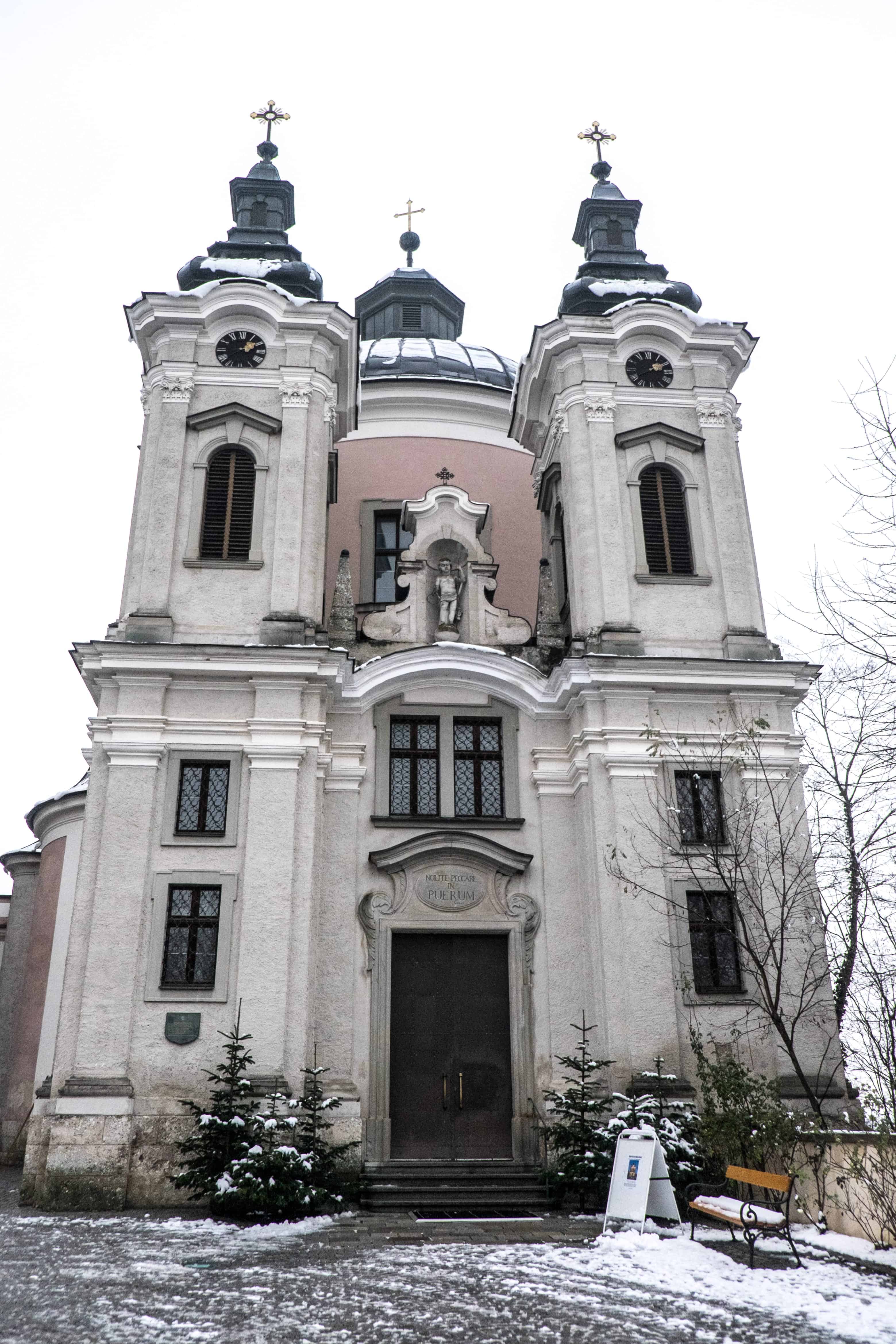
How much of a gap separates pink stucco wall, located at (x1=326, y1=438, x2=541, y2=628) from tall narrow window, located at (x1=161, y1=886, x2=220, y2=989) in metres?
8.56

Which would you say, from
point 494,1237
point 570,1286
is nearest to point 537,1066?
point 494,1237

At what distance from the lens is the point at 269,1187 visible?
1202 cm

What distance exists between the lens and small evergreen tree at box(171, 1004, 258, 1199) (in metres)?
12.6

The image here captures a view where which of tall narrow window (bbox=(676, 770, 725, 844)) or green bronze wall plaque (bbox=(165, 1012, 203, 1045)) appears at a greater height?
tall narrow window (bbox=(676, 770, 725, 844))

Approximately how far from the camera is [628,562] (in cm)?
1795

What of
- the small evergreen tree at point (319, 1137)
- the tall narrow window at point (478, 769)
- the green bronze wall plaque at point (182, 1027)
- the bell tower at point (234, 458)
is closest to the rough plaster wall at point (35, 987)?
the green bronze wall plaque at point (182, 1027)

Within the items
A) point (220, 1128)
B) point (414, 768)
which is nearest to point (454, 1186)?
point (220, 1128)

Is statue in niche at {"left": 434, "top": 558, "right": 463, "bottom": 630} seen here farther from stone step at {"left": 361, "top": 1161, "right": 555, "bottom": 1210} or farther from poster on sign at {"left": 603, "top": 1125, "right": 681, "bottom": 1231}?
poster on sign at {"left": 603, "top": 1125, "right": 681, "bottom": 1231}

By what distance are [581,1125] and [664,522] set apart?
9.16 meters

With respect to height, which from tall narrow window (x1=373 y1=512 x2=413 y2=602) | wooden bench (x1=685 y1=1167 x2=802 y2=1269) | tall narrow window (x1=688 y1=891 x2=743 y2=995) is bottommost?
wooden bench (x1=685 y1=1167 x2=802 y2=1269)

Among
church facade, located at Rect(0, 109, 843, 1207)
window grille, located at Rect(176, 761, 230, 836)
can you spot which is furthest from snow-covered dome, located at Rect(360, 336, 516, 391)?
window grille, located at Rect(176, 761, 230, 836)

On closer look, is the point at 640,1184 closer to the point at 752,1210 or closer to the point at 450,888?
the point at 752,1210

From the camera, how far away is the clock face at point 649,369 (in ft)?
63.9

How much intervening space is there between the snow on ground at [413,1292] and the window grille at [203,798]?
530 cm
